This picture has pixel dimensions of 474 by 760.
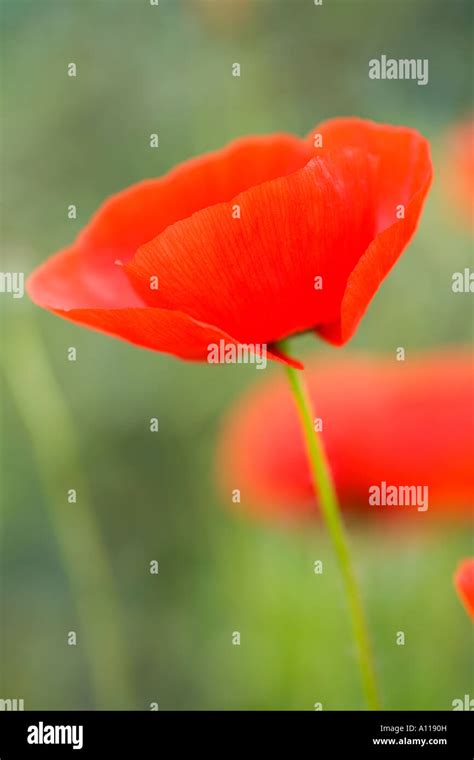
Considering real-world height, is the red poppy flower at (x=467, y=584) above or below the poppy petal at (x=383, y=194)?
below

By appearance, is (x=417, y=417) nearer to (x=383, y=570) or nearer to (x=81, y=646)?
(x=383, y=570)

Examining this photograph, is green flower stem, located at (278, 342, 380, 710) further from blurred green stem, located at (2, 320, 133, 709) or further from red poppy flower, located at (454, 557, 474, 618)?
blurred green stem, located at (2, 320, 133, 709)

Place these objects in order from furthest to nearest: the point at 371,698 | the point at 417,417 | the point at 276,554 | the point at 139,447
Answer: the point at 139,447
the point at 276,554
the point at 417,417
the point at 371,698

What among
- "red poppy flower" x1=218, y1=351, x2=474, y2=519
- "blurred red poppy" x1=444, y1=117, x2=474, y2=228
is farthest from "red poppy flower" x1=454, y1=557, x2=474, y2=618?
"blurred red poppy" x1=444, y1=117, x2=474, y2=228

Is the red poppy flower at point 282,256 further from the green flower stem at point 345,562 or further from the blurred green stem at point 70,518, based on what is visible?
the blurred green stem at point 70,518

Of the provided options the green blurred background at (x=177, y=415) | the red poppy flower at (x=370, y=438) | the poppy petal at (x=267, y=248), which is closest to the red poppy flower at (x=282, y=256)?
the poppy petal at (x=267, y=248)

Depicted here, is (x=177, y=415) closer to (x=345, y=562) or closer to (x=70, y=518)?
(x=70, y=518)
